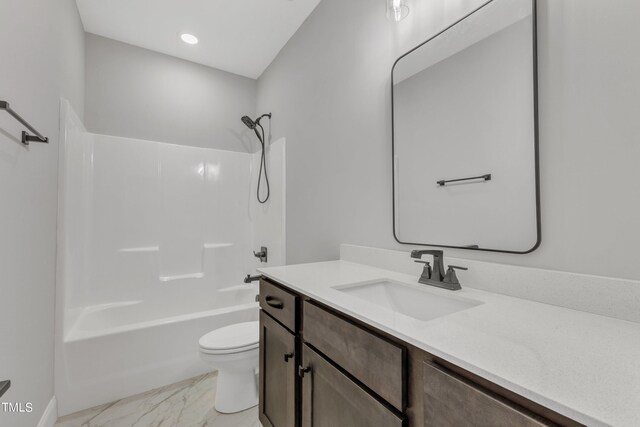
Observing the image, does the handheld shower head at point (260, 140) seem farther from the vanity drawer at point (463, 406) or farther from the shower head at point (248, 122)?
the vanity drawer at point (463, 406)

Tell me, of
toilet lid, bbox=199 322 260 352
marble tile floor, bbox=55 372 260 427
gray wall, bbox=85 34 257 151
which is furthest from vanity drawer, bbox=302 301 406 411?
gray wall, bbox=85 34 257 151

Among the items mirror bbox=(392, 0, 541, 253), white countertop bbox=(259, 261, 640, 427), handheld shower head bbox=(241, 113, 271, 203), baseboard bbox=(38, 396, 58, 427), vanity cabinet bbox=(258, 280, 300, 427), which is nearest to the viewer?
white countertop bbox=(259, 261, 640, 427)

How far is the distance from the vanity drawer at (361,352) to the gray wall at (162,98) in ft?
8.23

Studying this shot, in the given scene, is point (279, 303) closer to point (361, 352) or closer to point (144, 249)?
point (361, 352)

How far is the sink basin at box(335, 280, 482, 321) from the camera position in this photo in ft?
3.16

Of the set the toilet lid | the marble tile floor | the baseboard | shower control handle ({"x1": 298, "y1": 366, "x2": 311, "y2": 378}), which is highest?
shower control handle ({"x1": 298, "y1": 366, "x2": 311, "y2": 378})

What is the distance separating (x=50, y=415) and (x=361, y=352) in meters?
2.00

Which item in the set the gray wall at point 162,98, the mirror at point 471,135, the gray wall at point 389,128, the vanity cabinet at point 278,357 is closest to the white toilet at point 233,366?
the vanity cabinet at point 278,357

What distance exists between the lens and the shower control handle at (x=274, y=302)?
118 cm

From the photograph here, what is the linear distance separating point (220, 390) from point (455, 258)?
1617 mm

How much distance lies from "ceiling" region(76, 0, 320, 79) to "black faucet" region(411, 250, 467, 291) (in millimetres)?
1955

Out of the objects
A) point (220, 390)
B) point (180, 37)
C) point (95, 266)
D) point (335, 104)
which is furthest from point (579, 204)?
point (95, 266)

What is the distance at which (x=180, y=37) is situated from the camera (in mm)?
2406

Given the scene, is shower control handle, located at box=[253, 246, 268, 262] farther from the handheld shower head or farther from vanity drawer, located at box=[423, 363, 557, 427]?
vanity drawer, located at box=[423, 363, 557, 427]
